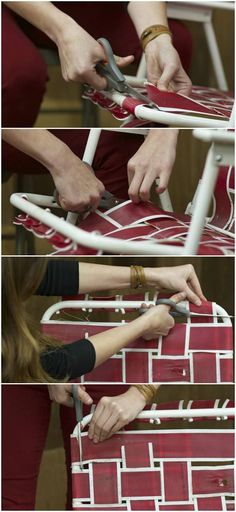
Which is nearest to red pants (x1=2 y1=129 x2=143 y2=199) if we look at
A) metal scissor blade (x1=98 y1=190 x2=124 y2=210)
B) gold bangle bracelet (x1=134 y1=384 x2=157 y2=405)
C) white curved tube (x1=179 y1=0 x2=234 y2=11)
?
metal scissor blade (x1=98 y1=190 x2=124 y2=210)

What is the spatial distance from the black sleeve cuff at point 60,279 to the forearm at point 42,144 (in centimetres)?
11

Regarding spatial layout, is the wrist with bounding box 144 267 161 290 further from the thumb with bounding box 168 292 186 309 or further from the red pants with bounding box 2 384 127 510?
the red pants with bounding box 2 384 127 510

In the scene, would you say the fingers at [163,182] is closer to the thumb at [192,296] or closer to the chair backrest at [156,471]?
the thumb at [192,296]

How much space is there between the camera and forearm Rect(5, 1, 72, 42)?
1.06 m

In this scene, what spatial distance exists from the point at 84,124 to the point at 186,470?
18.6 inches

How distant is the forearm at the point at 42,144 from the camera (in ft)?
3.37

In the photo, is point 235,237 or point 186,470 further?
point 186,470

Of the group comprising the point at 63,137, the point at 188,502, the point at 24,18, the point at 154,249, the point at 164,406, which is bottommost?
the point at 188,502

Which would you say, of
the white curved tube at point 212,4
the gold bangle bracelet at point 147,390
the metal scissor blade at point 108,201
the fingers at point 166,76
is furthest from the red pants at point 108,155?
the white curved tube at point 212,4

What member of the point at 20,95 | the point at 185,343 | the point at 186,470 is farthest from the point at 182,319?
the point at 20,95

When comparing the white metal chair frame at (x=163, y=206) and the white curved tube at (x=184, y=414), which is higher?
the white metal chair frame at (x=163, y=206)

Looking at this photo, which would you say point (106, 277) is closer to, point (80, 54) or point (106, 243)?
point (106, 243)

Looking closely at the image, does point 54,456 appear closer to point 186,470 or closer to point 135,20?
point 186,470

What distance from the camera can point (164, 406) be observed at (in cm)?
109
